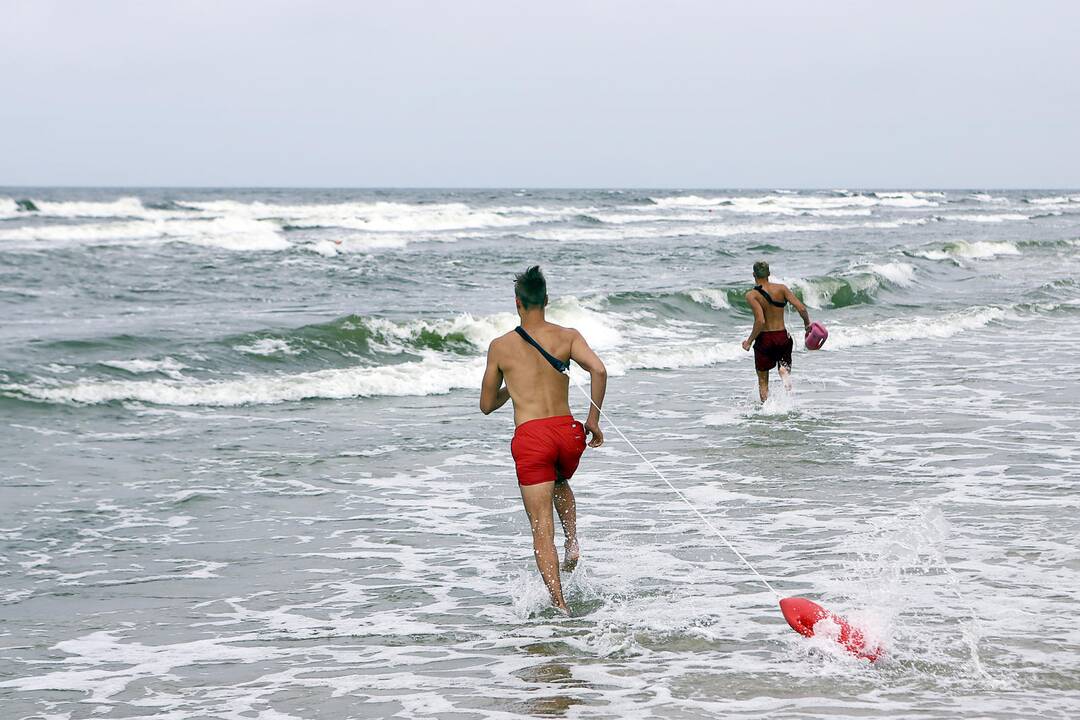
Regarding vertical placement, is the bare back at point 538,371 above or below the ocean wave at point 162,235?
below

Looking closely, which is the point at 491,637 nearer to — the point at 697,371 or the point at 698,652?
the point at 698,652

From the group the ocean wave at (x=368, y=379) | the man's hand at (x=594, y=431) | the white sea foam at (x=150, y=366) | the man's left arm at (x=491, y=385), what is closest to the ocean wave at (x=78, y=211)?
the ocean wave at (x=368, y=379)

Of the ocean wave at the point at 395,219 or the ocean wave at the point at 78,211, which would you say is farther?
the ocean wave at the point at 78,211

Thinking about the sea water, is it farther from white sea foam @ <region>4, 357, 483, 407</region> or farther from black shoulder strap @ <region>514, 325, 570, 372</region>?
black shoulder strap @ <region>514, 325, 570, 372</region>

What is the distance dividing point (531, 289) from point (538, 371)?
1.46 ft

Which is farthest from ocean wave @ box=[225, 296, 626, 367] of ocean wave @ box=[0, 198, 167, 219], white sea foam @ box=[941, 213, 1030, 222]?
white sea foam @ box=[941, 213, 1030, 222]

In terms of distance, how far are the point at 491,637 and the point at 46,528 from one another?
12.7 ft

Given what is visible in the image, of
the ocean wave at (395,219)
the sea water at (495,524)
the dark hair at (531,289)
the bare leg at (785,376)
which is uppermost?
the ocean wave at (395,219)

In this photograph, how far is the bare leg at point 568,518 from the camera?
257 inches

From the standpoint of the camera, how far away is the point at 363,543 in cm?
802

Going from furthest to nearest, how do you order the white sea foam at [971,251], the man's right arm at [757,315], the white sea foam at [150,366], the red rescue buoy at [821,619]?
the white sea foam at [971,251] → the white sea foam at [150,366] → the man's right arm at [757,315] → the red rescue buoy at [821,619]

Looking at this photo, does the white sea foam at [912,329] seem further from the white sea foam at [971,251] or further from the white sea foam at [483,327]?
the white sea foam at [971,251]

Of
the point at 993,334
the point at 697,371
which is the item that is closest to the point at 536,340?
the point at 697,371

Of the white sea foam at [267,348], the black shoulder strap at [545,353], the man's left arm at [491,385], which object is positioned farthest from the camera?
the white sea foam at [267,348]
